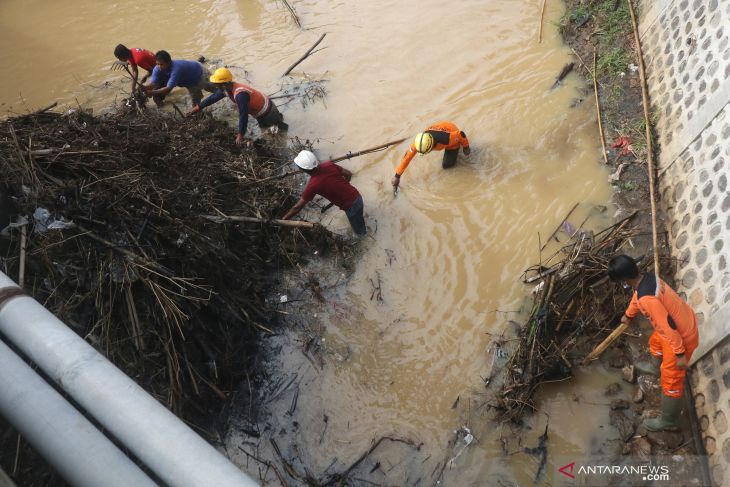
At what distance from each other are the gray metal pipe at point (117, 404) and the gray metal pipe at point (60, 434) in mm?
108

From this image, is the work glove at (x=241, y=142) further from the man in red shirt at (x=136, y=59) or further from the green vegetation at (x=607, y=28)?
the green vegetation at (x=607, y=28)

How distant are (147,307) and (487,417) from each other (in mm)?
3685

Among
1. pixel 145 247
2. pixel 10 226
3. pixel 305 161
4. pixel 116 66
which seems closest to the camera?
pixel 10 226

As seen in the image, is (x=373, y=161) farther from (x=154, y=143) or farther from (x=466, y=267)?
(x=154, y=143)

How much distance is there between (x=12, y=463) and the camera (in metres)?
3.87

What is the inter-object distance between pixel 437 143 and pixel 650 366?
11.8 ft

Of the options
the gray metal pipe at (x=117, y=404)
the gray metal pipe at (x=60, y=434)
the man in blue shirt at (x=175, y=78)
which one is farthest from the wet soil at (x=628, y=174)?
the man in blue shirt at (x=175, y=78)

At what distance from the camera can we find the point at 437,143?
6402 millimetres

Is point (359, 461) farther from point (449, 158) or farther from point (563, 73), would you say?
point (563, 73)

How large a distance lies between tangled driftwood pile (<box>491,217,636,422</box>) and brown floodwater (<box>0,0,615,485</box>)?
0.80 ft

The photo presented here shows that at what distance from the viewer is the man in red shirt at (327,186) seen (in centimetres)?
570

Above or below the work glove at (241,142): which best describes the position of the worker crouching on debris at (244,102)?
above

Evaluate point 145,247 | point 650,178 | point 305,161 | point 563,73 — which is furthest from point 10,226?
point 563,73

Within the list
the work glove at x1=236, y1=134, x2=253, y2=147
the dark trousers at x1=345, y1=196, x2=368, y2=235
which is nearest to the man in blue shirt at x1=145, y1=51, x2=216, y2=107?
the work glove at x1=236, y1=134, x2=253, y2=147
